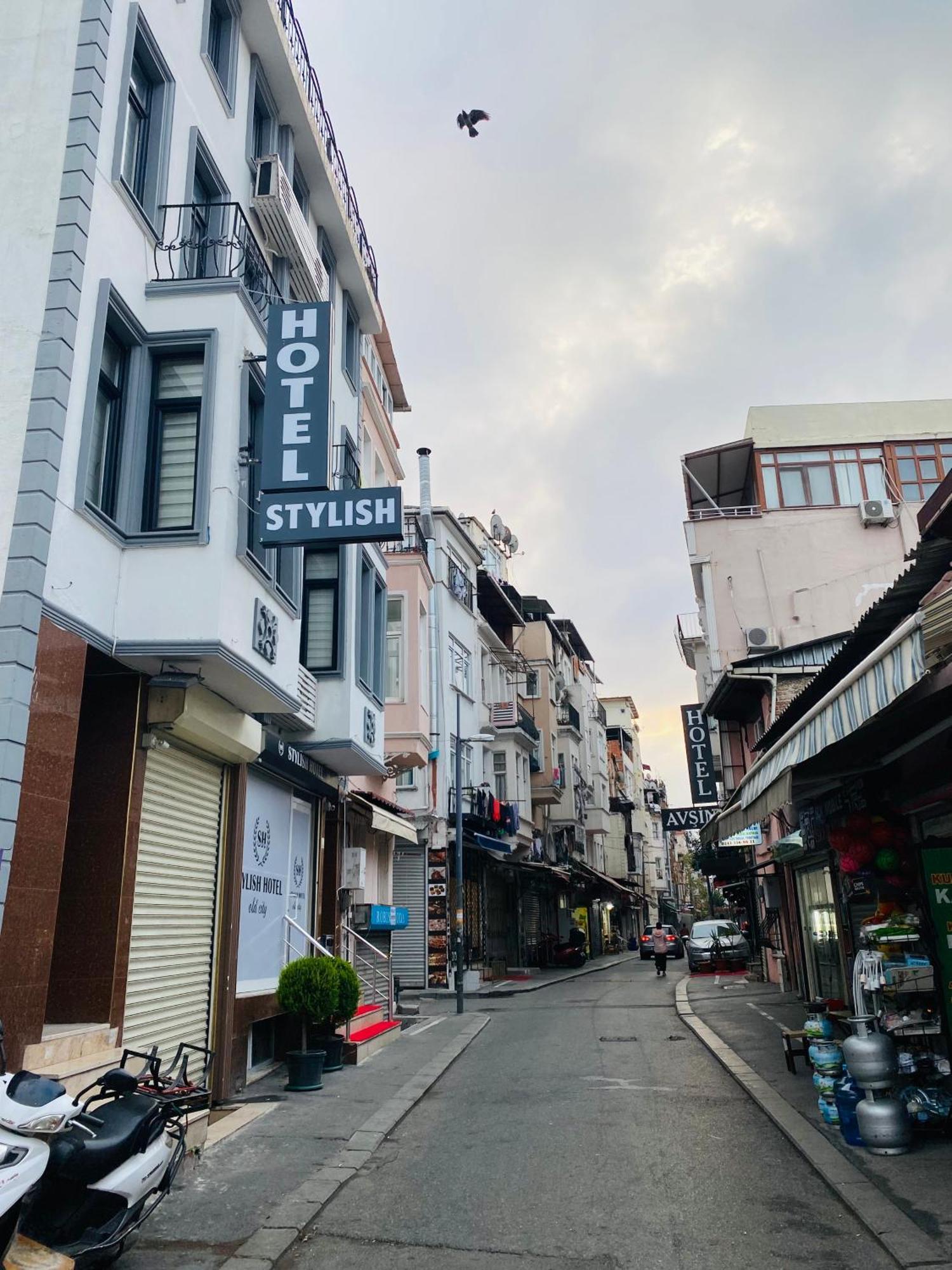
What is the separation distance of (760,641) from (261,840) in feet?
64.6

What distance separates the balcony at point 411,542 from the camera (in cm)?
2627

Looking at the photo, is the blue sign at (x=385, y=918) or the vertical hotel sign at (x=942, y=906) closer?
the vertical hotel sign at (x=942, y=906)

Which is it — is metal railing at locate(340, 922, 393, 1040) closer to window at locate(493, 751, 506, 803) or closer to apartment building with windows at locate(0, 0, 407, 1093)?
apartment building with windows at locate(0, 0, 407, 1093)

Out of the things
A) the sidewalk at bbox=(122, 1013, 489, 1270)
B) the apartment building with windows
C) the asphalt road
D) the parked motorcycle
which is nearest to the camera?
the asphalt road

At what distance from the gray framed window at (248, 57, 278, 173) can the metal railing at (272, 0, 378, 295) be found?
0.63 m

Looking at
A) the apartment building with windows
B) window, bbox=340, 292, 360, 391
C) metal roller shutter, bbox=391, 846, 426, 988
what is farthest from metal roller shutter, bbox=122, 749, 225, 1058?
metal roller shutter, bbox=391, 846, 426, 988

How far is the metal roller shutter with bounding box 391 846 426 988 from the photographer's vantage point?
2584cm

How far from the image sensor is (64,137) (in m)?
8.16

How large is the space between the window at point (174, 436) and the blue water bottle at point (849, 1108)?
7.80 m

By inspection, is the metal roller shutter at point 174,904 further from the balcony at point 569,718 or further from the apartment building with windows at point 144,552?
the balcony at point 569,718

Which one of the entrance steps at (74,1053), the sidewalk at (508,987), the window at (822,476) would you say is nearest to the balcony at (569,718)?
the sidewalk at (508,987)

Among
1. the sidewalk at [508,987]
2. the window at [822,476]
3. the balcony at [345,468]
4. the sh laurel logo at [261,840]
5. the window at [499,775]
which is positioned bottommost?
the sidewalk at [508,987]

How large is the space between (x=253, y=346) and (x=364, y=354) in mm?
10745

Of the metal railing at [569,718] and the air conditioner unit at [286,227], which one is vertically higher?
the metal railing at [569,718]
